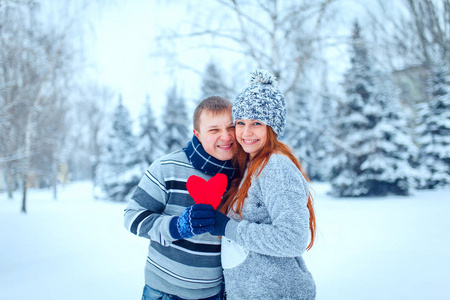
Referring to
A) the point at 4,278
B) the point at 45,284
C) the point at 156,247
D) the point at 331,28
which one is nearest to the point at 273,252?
the point at 156,247

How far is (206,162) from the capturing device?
5.69 feet

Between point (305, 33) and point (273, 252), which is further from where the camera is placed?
point (305, 33)

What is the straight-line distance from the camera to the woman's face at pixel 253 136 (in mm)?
1561

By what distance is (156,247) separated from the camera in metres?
1.77

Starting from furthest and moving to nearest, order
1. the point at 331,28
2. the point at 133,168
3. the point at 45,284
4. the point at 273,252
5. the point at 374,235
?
the point at 133,168
the point at 331,28
the point at 374,235
the point at 45,284
the point at 273,252

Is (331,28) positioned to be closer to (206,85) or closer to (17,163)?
(206,85)

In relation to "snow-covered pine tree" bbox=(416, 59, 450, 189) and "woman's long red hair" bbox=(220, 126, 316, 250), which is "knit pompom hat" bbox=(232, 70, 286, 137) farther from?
"snow-covered pine tree" bbox=(416, 59, 450, 189)

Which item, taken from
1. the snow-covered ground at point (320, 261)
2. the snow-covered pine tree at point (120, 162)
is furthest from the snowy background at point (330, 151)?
the snow-covered pine tree at point (120, 162)

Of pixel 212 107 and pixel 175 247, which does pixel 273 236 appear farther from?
pixel 212 107

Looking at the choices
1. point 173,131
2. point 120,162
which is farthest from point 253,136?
point 120,162

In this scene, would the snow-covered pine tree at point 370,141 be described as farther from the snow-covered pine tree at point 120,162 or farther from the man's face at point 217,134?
the man's face at point 217,134

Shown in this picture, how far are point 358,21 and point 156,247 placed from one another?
22.9 feet

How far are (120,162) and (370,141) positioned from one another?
49.2 ft

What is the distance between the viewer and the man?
5.41 feet
